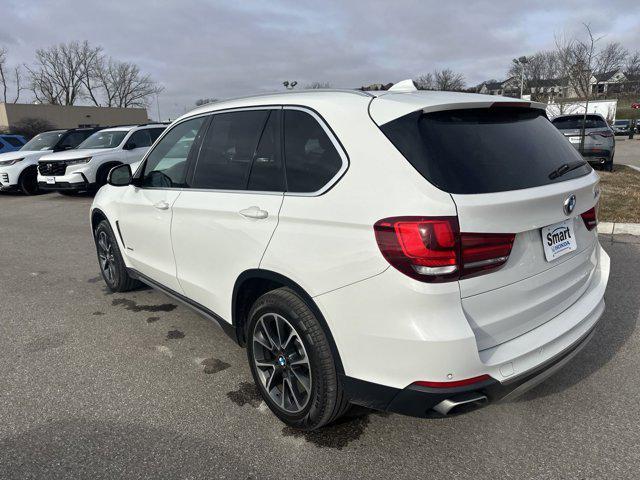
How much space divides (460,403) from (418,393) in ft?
0.59

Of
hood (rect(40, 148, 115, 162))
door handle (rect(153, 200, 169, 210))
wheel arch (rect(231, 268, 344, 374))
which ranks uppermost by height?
hood (rect(40, 148, 115, 162))

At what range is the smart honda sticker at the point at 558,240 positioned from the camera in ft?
7.58

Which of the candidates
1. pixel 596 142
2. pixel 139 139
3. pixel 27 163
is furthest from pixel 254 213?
pixel 27 163

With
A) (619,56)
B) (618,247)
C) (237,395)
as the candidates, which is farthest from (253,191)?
(619,56)

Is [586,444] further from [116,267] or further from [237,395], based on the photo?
[116,267]

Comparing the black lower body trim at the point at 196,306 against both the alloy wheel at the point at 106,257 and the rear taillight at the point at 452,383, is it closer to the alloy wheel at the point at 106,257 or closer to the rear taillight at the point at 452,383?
the alloy wheel at the point at 106,257

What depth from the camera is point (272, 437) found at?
104 inches

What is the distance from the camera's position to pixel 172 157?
12.1 feet

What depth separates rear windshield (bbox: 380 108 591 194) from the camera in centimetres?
208

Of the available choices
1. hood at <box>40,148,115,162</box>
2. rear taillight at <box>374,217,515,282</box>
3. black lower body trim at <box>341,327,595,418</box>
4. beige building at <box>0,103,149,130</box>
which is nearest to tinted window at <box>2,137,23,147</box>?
hood at <box>40,148,115,162</box>

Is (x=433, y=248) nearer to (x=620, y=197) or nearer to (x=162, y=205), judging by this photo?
(x=162, y=205)

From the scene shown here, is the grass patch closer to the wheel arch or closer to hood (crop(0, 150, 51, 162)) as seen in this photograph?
the wheel arch

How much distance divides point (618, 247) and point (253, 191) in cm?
501

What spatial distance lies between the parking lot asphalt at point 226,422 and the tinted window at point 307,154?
1377mm
